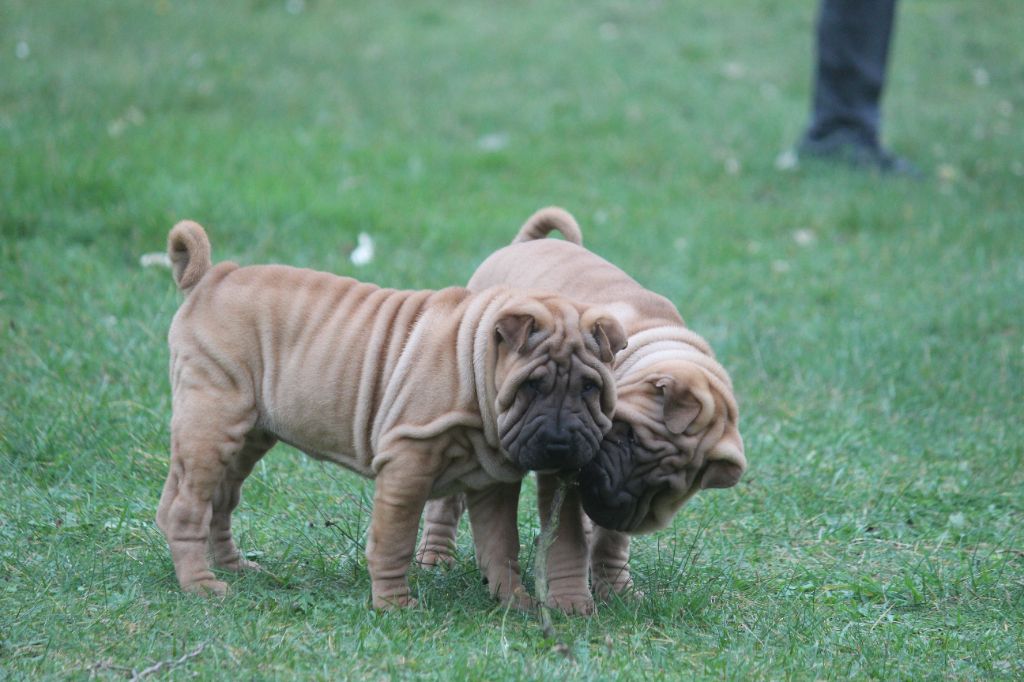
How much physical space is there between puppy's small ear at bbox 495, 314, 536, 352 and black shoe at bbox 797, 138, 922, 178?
7.65 metres

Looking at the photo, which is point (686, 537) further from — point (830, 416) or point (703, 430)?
point (830, 416)

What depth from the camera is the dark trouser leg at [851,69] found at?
10.5 meters

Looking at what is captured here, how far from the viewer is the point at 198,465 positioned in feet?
12.9

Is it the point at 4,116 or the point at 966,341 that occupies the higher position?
the point at 4,116

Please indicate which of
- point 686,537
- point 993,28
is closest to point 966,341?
point 686,537

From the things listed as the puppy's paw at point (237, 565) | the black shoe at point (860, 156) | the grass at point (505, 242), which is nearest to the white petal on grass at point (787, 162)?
the black shoe at point (860, 156)

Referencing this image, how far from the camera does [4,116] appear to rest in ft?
31.7

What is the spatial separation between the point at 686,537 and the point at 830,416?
1653 mm

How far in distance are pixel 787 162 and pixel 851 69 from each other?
0.98 meters

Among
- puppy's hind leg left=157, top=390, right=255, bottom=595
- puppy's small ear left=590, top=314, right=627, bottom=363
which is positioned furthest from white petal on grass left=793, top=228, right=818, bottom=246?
puppy's hind leg left=157, top=390, right=255, bottom=595

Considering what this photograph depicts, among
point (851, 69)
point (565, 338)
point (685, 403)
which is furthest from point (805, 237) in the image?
point (565, 338)

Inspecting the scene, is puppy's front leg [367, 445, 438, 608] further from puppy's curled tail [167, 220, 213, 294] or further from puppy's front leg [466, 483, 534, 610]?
puppy's curled tail [167, 220, 213, 294]

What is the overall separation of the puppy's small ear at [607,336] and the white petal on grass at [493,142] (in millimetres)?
7057

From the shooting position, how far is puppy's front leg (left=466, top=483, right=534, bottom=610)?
13.0 ft
